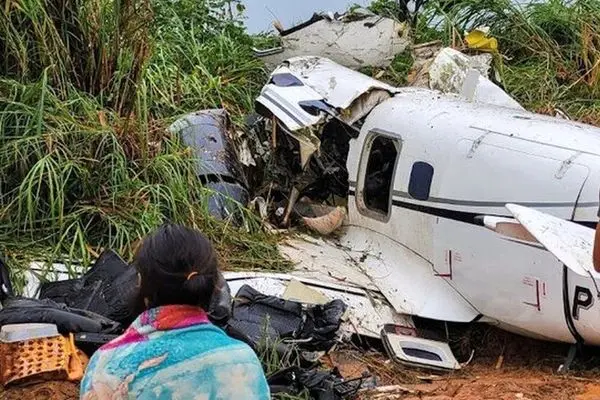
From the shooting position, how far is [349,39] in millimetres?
10609

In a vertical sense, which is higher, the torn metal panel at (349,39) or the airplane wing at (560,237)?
the torn metal panel at (349,39)

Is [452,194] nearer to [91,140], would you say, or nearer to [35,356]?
[91,140]

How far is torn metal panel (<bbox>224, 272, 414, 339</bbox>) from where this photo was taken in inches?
270

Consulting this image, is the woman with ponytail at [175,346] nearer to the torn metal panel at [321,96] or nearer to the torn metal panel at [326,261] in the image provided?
the torn metal panel at [326,261]

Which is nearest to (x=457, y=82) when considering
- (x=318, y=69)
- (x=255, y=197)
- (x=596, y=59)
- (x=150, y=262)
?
(x=318, y=69)

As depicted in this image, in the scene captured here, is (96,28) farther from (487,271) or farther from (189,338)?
(189,338)

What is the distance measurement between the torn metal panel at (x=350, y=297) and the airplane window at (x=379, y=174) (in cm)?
90

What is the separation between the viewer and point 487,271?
6.59m

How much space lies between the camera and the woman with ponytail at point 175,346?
2.20m

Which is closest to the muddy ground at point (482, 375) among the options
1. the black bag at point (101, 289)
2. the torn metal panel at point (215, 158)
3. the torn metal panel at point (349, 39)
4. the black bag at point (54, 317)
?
the black bag at point (54, 317)

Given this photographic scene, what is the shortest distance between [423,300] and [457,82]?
11.3ft

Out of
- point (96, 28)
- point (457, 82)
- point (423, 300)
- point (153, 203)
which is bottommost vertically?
point (423, 300)

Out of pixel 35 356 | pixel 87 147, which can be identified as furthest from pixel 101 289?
pixel 87 147

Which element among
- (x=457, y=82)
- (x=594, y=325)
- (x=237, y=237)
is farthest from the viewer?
(x=457, y=82)
